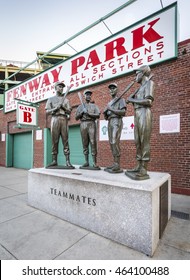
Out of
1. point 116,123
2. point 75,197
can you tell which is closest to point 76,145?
point 116,123

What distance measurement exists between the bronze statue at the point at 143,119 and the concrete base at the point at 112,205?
315 millimetres

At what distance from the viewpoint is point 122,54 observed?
19.5 feet

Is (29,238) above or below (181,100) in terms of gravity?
below

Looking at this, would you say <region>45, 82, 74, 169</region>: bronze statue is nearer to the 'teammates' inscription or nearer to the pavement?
the 'teammates' inscription

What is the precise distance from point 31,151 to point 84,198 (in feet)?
25.7

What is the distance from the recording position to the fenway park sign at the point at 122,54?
199 inches

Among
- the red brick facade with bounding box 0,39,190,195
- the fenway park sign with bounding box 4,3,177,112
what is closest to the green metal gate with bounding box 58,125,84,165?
the fenway park sign with bounding box 4,3,177,112

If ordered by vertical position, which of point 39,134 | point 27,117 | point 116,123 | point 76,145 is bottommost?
point 76,145

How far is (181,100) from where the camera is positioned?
16.1ft

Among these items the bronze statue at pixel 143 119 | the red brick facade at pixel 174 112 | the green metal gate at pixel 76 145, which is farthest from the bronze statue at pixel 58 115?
the green metal gate at pixel 76 145

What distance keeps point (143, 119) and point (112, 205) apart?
1.47 m

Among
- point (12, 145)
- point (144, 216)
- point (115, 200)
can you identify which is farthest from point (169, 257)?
point (12, 145)

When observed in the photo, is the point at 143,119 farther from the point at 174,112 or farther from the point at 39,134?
the point at 39,134
